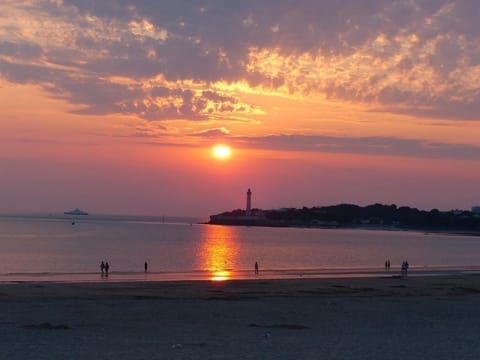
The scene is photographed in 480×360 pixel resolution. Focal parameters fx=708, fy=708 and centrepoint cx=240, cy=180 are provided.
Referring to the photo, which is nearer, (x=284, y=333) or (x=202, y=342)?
(x=202, y=342)

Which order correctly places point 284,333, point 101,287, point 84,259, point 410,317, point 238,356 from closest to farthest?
point 238,356
point 284,333
point 410,317
point 101,287
point 84,259

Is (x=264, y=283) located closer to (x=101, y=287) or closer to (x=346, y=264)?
(x=101, y=287)

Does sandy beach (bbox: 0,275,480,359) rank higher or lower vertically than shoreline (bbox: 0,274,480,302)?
higher

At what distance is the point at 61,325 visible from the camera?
19109 millimetres

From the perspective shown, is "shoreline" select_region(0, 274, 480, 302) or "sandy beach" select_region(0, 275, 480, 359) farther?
"shoreline" select_region(0, 274, 480, 302)

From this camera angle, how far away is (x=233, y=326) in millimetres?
19672

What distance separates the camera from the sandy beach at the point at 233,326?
14953 mm

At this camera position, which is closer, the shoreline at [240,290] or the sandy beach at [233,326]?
the sandy beach at [233,326]

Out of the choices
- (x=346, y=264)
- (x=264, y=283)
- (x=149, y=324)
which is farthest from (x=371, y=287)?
(x=346, y=264)

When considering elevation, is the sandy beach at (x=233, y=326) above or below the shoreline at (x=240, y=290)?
above

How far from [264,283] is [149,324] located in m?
22.5

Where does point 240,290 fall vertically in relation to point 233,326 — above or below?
below

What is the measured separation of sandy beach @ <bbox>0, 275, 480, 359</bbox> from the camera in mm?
14953

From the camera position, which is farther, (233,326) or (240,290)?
(240,290)
